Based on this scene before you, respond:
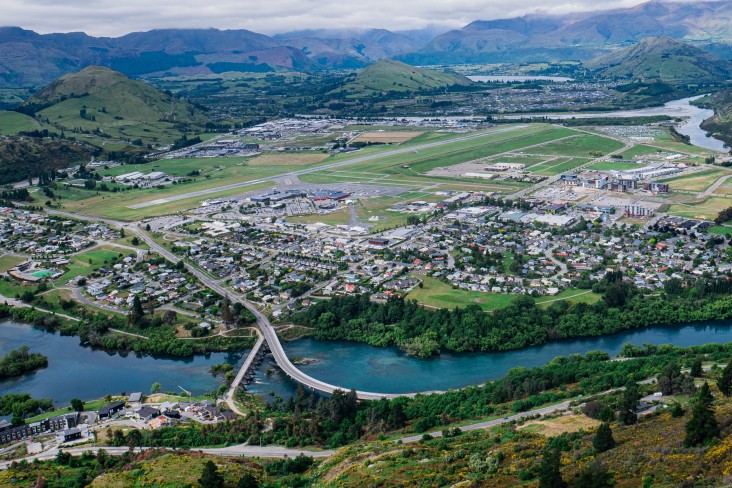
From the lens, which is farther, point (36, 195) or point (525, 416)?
point (36, 195)

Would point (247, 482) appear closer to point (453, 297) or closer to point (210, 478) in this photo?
point (210, 478)

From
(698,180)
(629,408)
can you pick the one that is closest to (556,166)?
(698,180)

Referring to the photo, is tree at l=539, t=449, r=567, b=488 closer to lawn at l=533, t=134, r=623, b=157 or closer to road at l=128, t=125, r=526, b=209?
road at l=128, t=125, r=526, b=209

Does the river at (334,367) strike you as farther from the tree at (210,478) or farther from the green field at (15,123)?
the green field at (15,123)

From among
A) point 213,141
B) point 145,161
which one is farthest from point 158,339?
point 213,141

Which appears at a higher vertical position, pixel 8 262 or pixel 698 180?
pixel 698 180

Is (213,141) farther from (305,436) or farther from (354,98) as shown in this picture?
(305,436)

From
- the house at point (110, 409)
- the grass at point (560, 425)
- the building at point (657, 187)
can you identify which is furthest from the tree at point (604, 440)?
the building at point (657, 187)
